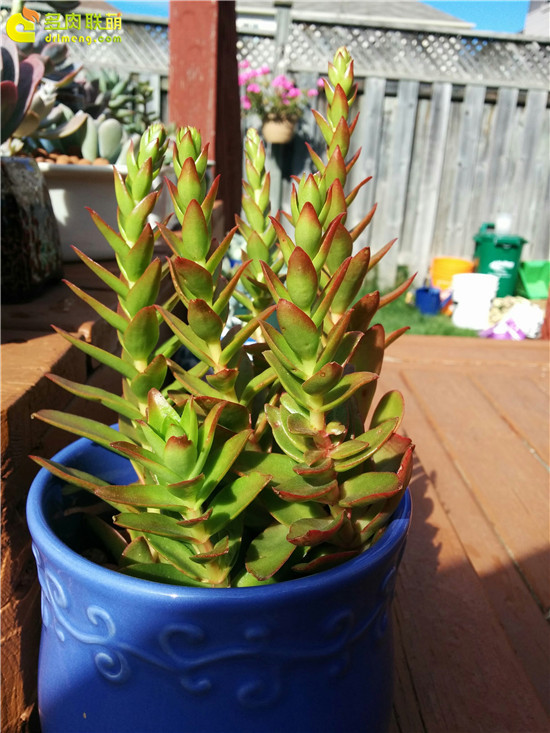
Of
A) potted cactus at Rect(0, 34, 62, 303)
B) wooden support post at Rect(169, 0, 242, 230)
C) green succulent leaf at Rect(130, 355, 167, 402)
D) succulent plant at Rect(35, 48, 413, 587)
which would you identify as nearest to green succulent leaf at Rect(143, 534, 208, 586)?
succulent plant at Rect(35, 48, 413, 587)

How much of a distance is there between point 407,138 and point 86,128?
3.96 m

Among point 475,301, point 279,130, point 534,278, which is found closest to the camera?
point 475,301

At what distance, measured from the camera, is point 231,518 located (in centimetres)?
41

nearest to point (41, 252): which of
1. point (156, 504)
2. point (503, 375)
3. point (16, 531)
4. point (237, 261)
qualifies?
point (16, 531)

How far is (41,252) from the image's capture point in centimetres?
83

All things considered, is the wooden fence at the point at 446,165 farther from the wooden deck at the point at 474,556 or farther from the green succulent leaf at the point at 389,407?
the green succulent leaf at the point at 389,407

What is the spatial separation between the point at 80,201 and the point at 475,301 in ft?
11.4

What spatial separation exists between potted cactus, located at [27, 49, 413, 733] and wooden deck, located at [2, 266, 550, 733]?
13 cm

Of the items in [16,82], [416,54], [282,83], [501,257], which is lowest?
[501,257]

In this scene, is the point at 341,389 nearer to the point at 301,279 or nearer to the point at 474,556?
the point at 301,279

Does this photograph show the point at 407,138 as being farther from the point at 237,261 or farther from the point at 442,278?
the point at 237,261

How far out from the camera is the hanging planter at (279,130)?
4.52 metres

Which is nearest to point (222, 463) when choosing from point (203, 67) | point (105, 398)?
point (105, 398)

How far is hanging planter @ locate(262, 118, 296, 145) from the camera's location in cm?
452
